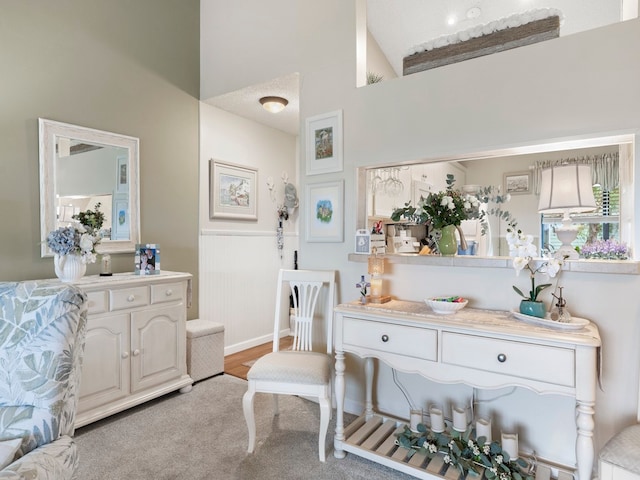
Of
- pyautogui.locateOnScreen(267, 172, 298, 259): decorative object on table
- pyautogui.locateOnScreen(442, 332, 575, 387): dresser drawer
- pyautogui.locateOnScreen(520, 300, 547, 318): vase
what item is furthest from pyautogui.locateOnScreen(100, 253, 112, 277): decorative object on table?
pyautogui.locateOnScreen(520, 300, 547, 318): vase

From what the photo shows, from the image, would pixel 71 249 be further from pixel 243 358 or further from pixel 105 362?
pixel 243 358

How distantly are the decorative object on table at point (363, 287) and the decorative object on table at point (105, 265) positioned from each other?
1.83 meters

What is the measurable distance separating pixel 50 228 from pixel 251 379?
1739mm

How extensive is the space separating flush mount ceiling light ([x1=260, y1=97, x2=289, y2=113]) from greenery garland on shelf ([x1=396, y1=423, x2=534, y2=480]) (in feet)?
9.30

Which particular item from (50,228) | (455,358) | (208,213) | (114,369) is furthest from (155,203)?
(455,358)

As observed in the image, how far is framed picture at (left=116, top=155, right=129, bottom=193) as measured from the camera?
2.86 metres

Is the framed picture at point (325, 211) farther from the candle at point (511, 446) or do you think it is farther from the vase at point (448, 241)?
the candle at point (511, 446)

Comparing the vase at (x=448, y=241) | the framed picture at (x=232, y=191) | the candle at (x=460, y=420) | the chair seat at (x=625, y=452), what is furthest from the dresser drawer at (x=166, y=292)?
the chair seat at (x=625, y=452)

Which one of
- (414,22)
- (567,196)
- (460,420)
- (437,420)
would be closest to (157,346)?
(437,420)

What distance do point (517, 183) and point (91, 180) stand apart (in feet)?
9.42

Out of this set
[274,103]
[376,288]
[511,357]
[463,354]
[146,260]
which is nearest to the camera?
[511,357]

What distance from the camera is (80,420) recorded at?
2.20m

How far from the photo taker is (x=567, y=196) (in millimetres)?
1838

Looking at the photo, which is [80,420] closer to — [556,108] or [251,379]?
[251,379]
